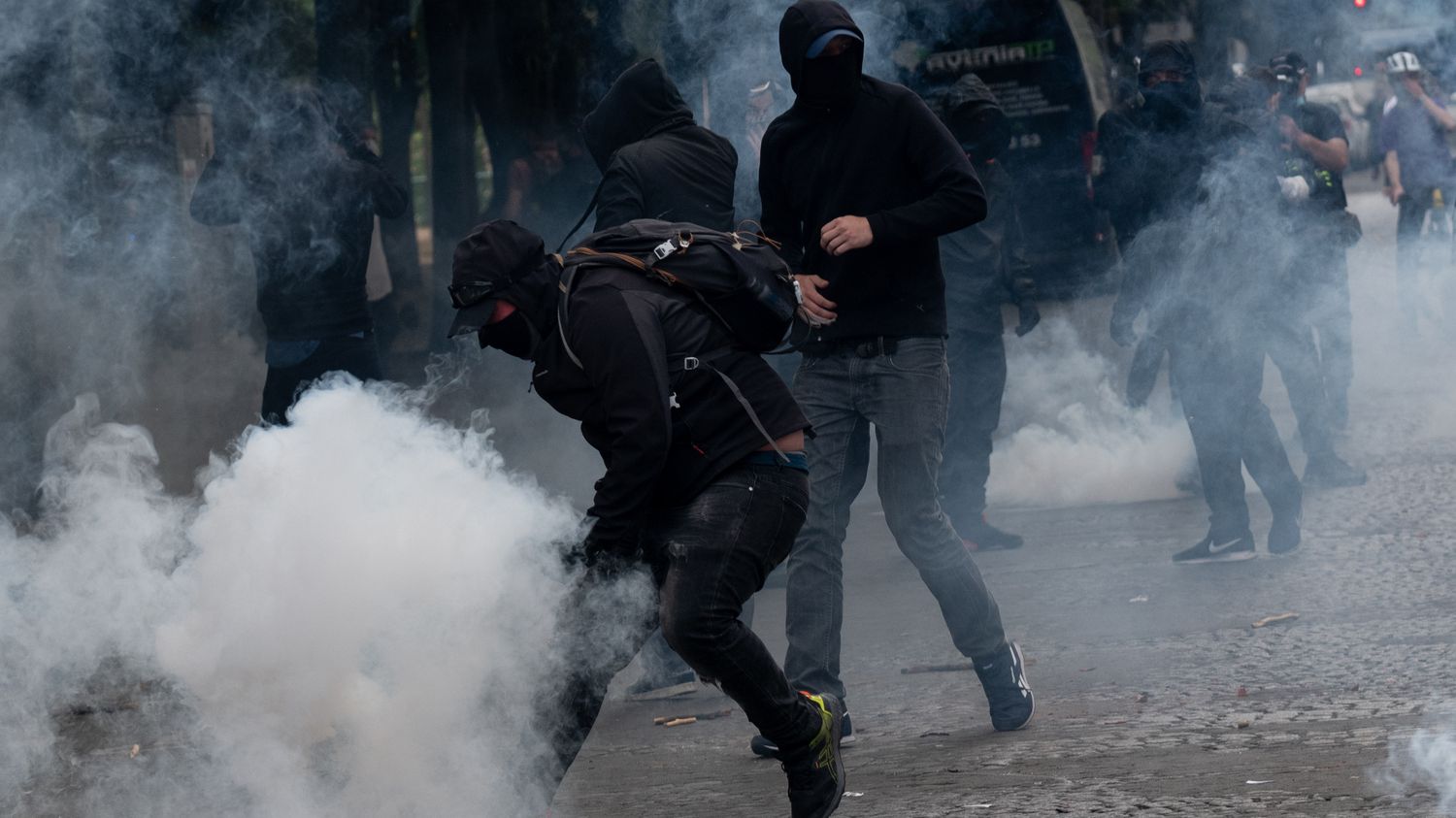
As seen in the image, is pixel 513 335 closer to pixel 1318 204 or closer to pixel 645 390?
pixel 645 390

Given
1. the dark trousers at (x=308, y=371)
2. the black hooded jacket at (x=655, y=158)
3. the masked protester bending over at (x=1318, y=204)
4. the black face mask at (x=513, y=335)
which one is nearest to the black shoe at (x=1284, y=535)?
the masked protester bending over at (x=1318, y=204)

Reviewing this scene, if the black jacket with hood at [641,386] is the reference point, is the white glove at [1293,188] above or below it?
above

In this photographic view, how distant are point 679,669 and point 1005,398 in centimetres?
438

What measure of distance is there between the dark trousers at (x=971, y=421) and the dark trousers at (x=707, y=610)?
11.8ft

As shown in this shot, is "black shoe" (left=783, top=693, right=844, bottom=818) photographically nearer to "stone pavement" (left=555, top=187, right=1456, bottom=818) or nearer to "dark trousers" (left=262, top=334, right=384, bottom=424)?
"stone pavement" (left=555, top=187, right=1456, bottom=818)

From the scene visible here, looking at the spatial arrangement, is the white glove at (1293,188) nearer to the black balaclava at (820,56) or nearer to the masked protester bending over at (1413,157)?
the black balaclava at (820,56)

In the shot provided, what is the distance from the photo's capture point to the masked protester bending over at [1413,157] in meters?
10.6

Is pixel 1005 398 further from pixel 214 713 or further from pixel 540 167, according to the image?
pixel 214 713

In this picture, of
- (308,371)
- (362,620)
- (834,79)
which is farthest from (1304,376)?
(362,620)

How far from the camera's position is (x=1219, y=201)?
6941 mm

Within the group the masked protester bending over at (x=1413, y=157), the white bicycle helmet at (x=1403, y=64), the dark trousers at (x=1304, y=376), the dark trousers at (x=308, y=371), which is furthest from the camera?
the masked protester bending over at (x=1413, y=157)

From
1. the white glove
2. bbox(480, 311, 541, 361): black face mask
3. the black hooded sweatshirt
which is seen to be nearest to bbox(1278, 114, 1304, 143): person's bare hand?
the white glove

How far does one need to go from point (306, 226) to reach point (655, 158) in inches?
74.5

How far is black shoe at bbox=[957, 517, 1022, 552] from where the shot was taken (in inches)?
292
